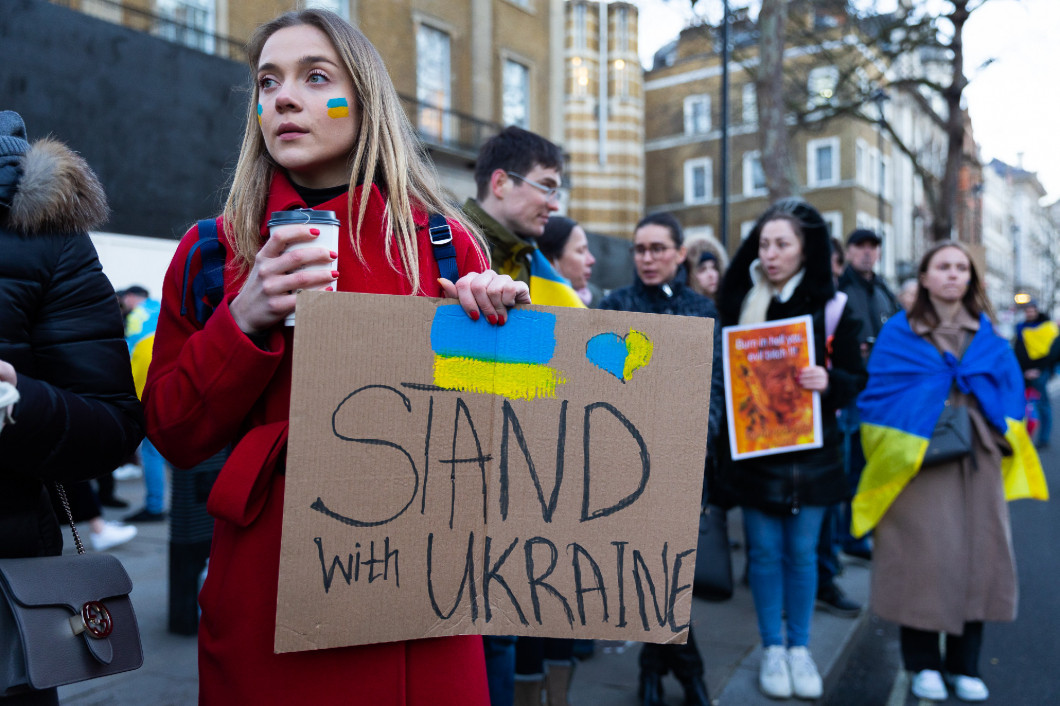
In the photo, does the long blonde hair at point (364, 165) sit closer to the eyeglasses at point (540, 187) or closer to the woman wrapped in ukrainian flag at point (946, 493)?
the eyeglasses at point (540, 187)

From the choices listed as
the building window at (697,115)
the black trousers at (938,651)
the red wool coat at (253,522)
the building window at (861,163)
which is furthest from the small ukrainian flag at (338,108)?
the building window at (697,115)

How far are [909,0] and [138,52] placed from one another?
603 inches

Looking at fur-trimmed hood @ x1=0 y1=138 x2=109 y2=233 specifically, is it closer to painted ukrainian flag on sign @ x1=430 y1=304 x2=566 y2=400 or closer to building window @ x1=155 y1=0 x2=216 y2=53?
painted ukrainian flag on sign @ x1=430 y1=304 x2=566 y2=400

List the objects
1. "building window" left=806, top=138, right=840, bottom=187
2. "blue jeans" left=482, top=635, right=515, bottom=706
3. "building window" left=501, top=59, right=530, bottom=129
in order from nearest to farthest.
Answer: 1. "blue jeans" left=482, top=635, right=515, bottom=706
2. "building window" left=501, top=59, right=530, bottom=129
3. "building window" left=806, top=138, right=840, bottom=187

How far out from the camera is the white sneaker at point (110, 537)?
6055 millimetres

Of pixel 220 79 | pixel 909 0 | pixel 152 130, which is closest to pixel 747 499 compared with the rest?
pixel 152 130

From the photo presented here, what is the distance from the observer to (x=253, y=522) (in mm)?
1548

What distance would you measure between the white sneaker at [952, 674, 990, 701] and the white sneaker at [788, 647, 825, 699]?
2.14 ft

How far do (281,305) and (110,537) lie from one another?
18.2 ft

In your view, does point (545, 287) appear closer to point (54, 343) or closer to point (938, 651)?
point (54, 343)

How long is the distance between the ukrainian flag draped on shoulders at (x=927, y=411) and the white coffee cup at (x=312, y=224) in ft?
11.1

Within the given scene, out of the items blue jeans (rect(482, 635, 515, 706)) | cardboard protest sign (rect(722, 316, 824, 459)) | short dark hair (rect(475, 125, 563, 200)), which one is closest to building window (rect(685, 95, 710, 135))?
cardboard protest sign (rect(722, 316, 824, 459))

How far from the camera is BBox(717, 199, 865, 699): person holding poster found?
379 cm

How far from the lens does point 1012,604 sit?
3.88 meters
